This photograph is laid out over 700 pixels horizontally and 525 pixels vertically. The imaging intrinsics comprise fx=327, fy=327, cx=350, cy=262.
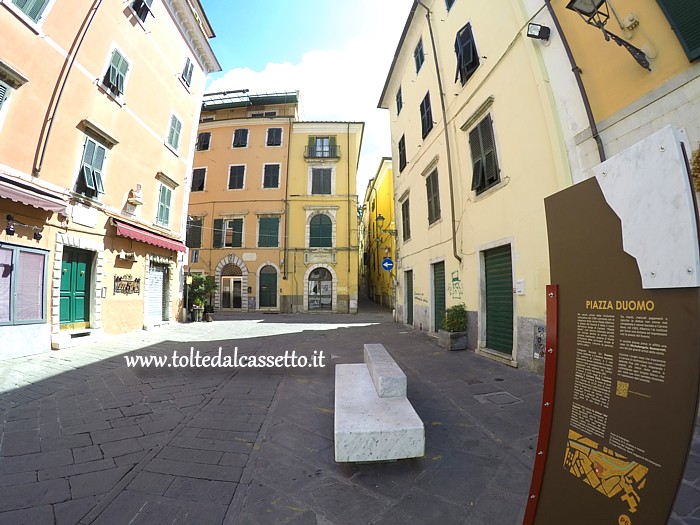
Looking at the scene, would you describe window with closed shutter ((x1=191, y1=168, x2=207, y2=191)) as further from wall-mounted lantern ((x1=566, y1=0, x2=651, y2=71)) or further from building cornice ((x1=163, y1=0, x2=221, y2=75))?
wall-mounted lantern ((x1=566, y1=0, x2=651, y2=71))

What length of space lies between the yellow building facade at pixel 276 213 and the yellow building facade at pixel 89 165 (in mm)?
8527

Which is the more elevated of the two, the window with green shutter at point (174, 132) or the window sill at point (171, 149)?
the window with green shutter at point (174, 132)

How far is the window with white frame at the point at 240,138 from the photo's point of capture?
23.3 metres

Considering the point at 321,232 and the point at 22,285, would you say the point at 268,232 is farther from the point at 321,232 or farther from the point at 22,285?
the point at 22,285

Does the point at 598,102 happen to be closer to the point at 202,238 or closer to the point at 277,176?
the point at 277,176

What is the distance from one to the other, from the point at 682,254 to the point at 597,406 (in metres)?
0.66

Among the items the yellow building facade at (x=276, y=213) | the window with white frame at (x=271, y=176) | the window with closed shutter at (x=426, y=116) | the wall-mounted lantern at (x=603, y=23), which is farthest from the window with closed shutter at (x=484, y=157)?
the window with white frame at (x=271, y=176)

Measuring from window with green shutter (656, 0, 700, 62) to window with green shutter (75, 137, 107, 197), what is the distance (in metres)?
11.5

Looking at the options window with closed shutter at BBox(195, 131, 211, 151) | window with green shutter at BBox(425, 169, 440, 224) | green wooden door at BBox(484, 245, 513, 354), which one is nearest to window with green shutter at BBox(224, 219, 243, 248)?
window with closed shutter at BBox(195, 131, 211, 151)

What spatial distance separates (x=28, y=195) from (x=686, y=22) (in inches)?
408

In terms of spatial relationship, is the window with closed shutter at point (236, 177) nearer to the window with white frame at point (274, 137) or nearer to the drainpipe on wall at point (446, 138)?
the window with white frame at point (274, 137)

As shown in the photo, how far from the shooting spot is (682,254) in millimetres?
1031

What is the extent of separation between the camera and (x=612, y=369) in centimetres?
126

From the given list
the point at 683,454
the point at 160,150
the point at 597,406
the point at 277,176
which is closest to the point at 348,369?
the point at 597,406
